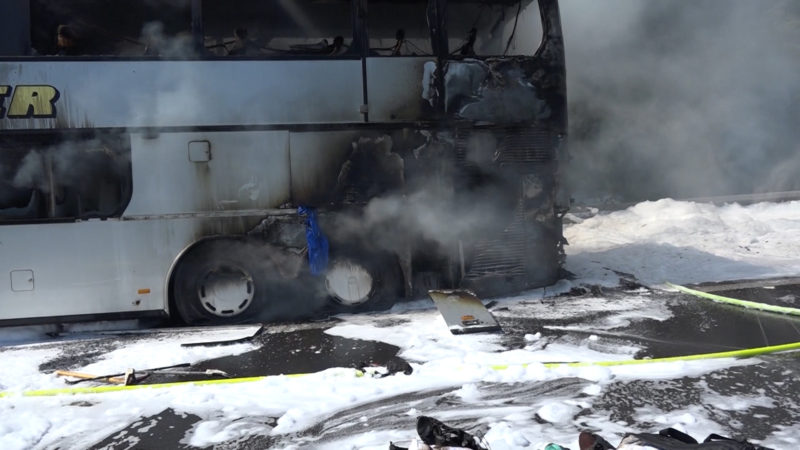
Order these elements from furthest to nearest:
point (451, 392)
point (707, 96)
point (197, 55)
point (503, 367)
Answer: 1. point (707, 96)
2. point (197, 55)
3. point (503, 367)
4. point (451, 392)

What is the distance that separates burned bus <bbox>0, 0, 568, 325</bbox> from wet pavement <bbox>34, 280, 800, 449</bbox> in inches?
30.3

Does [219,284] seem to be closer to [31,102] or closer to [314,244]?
[314,244]

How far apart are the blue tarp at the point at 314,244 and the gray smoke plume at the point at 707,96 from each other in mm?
11835

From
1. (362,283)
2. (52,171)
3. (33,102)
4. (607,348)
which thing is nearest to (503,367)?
(607,348)

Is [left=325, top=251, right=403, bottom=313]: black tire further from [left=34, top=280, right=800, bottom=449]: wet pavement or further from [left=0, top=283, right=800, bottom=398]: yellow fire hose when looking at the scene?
[left=0, top=283, right=800, bottom=398]: yellow fire hose

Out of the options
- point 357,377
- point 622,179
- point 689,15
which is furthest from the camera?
point 622,179

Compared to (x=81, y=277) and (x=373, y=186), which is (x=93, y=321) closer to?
(x=81, y=277)

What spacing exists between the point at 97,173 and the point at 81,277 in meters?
1.12

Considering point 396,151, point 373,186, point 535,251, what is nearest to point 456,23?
point 396,151

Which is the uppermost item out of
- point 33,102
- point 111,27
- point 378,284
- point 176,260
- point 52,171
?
point 111,27

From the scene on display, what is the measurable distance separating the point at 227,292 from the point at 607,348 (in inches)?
157

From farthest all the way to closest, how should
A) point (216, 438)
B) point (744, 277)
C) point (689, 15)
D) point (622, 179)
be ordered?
point (622, 179)
point (689, 15)
point (744, 277)
point (216, 438)

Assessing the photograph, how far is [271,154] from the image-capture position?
632 cm

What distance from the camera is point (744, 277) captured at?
7.78 meters
